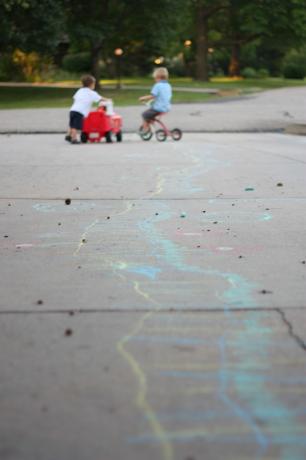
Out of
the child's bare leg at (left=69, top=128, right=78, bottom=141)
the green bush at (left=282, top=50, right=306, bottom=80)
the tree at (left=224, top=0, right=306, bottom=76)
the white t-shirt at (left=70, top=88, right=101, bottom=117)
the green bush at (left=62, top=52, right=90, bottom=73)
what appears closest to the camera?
the child's bare leg at (left=69, top=128, right=78, bottom=141)

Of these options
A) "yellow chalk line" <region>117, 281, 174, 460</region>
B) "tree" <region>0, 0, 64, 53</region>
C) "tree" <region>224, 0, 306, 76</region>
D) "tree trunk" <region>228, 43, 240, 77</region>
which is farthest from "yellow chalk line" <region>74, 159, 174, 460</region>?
"tree trunk" <region>228, 43, 240, 77</region>

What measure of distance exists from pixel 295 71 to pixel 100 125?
53.7 meters

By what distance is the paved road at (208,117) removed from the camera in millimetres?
22031

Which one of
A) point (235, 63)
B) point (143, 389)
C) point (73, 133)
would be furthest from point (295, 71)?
point (143, 389)

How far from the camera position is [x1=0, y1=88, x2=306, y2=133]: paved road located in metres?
22.0

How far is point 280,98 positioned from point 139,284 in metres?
28.7

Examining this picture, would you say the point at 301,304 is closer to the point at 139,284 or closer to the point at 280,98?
the point at 139,284

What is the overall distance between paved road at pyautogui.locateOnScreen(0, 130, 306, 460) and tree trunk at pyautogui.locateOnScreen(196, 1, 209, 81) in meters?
50.0

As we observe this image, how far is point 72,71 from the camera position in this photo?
231 ft

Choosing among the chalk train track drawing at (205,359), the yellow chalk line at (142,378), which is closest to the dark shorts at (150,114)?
the chalk train track drawing at (205,359)

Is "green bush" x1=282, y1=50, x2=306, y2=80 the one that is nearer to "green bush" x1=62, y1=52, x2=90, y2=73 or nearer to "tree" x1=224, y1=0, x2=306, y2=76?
"tree" x1=224, y1=0, x2=306, y2=76

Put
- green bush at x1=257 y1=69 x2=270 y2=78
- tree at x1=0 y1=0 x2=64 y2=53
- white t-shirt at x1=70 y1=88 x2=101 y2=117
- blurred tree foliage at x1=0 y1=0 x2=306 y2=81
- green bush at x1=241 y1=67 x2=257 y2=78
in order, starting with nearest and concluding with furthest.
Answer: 1. white t-shirt at x1=70 y1=88 x2=101 y2=117
2. tree at x1=0 y1=0 x2=64 y2=53
3. blurred tree foliage at x1=0 y1=0 x2=306 y2=81
4. green bush at x1=241 y1=67 x2=257 y2=78
5. green bush at x1=257 y1=69 x2=270 y2=78

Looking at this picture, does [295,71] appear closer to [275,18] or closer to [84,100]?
[275,18]

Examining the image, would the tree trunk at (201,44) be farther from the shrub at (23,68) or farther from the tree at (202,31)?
the shrub at (23,68)
